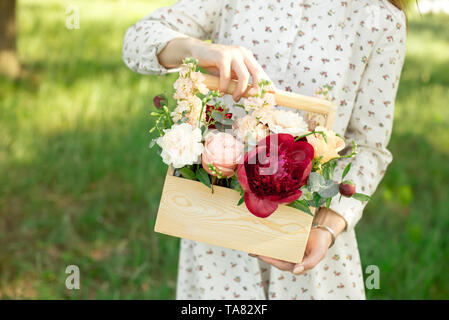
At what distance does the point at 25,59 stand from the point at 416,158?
396 cm

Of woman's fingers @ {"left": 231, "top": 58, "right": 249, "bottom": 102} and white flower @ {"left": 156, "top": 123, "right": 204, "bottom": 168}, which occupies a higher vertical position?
woman's fingers @ {"left": 231, "top": 58, "right": 249, "bottom": 102}

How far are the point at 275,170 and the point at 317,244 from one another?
35 centimetres

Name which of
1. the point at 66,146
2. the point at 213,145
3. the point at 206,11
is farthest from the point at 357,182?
the point at 66,146

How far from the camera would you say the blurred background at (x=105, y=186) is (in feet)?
7.76

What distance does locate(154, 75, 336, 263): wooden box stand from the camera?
3.36 feet

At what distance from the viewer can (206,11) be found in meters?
1.29

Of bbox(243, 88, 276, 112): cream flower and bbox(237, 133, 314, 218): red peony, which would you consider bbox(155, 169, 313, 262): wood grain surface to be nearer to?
bbox(237, 133, 314, 218): red peony

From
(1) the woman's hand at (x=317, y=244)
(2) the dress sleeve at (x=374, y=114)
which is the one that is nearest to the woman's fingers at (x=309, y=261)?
(1) the woman's hand at (x=317, y=244)

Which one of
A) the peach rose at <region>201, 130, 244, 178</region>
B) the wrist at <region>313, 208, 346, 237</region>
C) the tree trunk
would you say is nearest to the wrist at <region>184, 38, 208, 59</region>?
the peach rose at <region>201, 130, 244, 178</region>

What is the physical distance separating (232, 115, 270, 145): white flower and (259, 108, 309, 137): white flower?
2 centimetres

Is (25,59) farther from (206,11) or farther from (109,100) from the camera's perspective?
(206,11)

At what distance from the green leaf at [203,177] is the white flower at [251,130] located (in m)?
0.11
